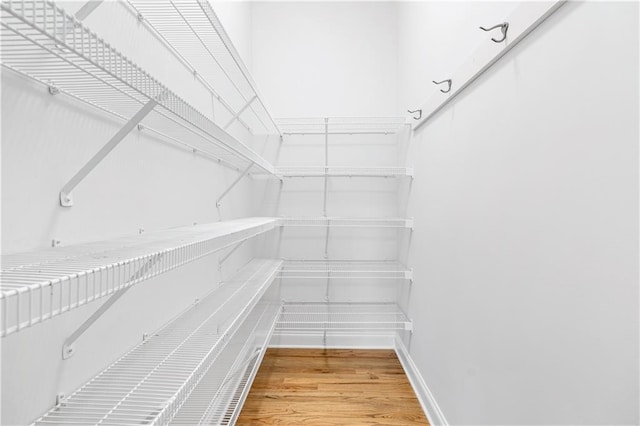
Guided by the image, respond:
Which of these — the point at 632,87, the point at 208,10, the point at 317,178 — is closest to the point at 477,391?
the point at 632,87

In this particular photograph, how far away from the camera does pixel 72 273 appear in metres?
0.46

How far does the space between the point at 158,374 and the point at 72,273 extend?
550 mm

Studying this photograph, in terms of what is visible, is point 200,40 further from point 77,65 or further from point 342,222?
point 342,222

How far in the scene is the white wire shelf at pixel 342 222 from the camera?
7.89ft

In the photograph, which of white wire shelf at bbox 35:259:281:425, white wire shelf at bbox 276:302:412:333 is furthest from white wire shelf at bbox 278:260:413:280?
white wire shelf at bbox 35:259:281:425

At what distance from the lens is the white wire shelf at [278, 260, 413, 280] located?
2.50 meters

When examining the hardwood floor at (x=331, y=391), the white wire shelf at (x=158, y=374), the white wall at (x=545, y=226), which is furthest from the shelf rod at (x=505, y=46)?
the hardwood floor at (x=331, y=391)

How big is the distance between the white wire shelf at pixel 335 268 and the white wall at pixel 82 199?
1254 mm

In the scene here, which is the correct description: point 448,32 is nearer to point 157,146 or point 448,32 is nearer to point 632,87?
point 632,87

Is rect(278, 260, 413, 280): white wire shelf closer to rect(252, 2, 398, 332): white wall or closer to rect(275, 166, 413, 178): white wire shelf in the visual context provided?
rect(252, 2, 398, 332): white wall

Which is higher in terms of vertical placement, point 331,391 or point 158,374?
point 158,374

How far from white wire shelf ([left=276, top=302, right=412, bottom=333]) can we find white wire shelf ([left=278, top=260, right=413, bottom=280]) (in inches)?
9.0

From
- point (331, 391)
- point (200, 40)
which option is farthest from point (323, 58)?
point (331, 391)

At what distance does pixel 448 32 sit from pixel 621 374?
1.43 metres
